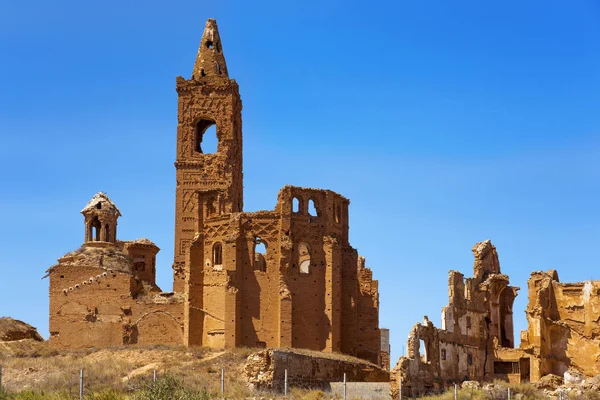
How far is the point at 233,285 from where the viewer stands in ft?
189

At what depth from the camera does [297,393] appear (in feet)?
152

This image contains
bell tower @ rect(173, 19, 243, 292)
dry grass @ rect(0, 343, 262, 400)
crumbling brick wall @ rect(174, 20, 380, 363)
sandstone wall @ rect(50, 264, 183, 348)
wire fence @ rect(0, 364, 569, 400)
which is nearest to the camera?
dry grass @ rect(0, 343, 262, 400)

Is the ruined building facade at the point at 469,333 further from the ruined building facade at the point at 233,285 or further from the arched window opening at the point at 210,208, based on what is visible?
the arched window opening at the point at 210,208

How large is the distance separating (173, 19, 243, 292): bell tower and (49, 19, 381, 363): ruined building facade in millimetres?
1886

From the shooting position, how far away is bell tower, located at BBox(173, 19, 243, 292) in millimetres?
67312

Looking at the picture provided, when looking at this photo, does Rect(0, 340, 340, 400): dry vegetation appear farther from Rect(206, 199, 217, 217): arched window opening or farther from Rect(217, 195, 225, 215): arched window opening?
Rect(217, 195, 225, 215): arched window opening

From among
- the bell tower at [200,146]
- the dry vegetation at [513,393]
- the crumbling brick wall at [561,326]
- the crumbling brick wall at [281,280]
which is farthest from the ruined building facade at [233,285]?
the dry vegetation at [513,393]

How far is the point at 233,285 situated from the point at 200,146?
14.2m

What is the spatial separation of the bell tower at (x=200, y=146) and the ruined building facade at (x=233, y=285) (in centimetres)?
189

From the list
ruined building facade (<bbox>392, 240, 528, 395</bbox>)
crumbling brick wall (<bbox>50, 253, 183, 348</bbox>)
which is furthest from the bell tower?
ruined building facade (<bbox>392, 240, 528, 395</bbox>)

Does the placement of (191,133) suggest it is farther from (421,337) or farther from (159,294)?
(421,337)

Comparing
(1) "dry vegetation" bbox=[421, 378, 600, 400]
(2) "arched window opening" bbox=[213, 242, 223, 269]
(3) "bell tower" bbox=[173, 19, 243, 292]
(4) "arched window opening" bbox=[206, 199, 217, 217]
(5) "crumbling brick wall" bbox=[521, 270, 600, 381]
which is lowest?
(1) "dry vegetation" bbox=[421, 378, 600, 400]

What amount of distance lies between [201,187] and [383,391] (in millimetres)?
22061

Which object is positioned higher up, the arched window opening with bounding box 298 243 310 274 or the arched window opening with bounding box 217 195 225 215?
the arched window opening with bounding box 217 195 225 215
